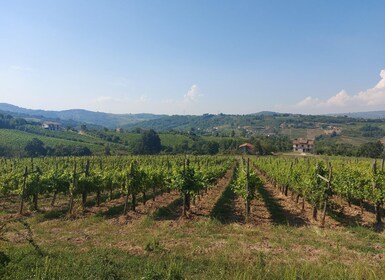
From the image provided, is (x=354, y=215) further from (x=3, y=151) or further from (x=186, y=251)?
(x=3, y=151)

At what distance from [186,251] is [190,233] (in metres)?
2.88

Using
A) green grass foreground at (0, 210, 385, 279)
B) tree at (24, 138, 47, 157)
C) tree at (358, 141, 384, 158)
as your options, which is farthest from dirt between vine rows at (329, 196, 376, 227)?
tree at (24, 138, 47, 157)

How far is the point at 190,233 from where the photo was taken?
46.7 ft

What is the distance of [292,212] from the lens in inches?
789

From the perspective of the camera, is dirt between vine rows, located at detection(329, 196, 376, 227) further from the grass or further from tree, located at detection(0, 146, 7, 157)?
tree, located at detection(0, 146, 7, 157)

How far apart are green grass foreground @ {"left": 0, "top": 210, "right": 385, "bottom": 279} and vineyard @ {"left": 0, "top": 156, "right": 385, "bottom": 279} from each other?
4 cm

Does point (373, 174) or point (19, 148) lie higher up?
point (373, 174)

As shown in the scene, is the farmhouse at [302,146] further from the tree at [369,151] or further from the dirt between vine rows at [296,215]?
the dirt between vine rows at [296,215]

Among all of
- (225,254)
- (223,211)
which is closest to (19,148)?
(223,211)

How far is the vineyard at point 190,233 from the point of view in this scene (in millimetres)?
9039

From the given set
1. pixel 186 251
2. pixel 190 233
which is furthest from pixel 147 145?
pixel 186 251

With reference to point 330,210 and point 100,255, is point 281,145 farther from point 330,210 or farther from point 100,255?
point 100,255

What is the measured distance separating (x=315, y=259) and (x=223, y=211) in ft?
30.4

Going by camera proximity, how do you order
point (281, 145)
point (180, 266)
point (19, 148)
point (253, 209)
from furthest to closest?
point (281, 145) → point (19, 148) → point (253, 209) → point (180, 266)
